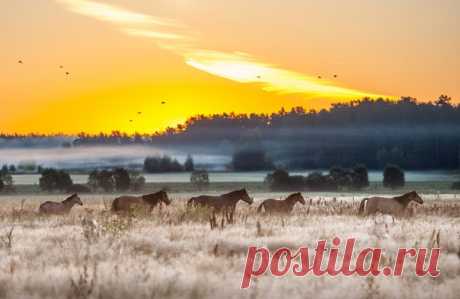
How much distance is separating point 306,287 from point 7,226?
615 inches

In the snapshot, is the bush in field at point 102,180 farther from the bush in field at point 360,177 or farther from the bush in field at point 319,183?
the bush in field at point 360,177

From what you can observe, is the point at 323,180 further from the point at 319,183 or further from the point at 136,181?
the point at 136,181

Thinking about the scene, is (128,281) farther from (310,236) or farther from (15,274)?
(310,236)

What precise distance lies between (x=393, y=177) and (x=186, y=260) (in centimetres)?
10367

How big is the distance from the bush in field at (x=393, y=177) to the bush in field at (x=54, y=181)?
46867 mm

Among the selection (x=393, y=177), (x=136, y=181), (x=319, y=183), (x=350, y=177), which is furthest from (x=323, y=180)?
(x=136, y=181)

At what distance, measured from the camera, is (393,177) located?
116 metres

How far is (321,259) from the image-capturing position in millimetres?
16406

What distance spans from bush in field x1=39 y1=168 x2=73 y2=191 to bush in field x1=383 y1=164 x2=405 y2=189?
46867 millimetres

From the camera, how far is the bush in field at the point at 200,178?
115 m

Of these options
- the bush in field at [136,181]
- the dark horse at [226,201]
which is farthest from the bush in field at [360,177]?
the dark horse at [226,201]

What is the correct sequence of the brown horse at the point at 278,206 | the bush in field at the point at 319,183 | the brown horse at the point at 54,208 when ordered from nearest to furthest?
→ the brown horse at the point at 278,206 < the brown horse at the point at 54,208 < the bush in field at the point at 319,183

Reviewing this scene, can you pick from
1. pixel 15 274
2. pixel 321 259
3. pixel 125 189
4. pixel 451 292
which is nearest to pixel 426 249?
pixel 321 259

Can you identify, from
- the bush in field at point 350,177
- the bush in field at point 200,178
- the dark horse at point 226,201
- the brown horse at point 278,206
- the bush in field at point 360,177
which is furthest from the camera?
the bush in field at point 200,178
